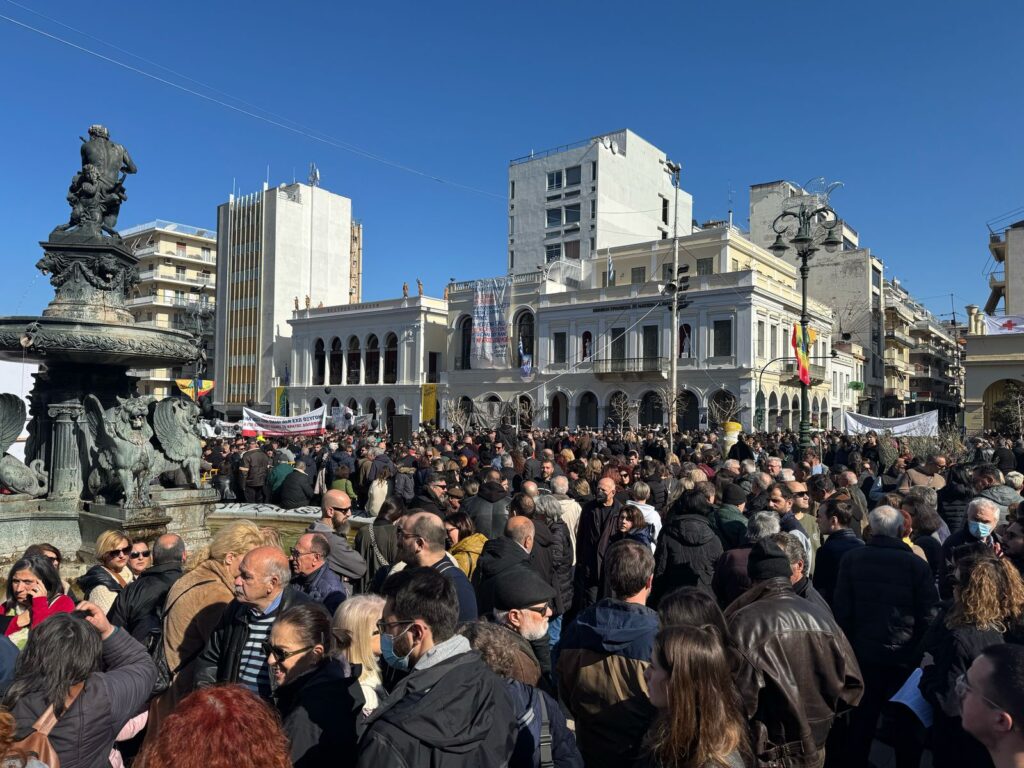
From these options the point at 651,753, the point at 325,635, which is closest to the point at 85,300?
the point at 325,635

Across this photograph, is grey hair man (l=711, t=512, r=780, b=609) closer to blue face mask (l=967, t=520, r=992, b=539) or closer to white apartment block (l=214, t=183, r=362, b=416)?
blue face mask (l=967, t=520, r=992, b=539)

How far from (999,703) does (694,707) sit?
0.83 metres

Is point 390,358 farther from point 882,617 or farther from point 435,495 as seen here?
point 882,617

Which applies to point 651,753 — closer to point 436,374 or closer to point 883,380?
point 436,374

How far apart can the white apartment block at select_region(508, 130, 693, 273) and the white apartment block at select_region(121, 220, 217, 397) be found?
2826 cm

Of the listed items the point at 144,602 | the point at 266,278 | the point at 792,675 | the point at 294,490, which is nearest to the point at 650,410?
the point at 294,490

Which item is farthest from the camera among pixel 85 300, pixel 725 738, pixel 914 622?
pixel 85 300

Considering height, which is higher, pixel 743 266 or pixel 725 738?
pixel 743 266

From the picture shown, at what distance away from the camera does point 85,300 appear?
8695 mm

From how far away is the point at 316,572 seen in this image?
165 inches

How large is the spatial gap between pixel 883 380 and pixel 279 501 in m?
55.5

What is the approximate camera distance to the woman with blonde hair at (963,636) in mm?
2811

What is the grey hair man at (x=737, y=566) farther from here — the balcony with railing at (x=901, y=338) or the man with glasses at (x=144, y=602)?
the balcony with railing at (x=901, y=338)

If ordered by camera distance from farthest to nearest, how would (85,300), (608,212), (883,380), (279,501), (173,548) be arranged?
(883,380) → (608,212) → (279,501) → (85,300) → (173,548)
